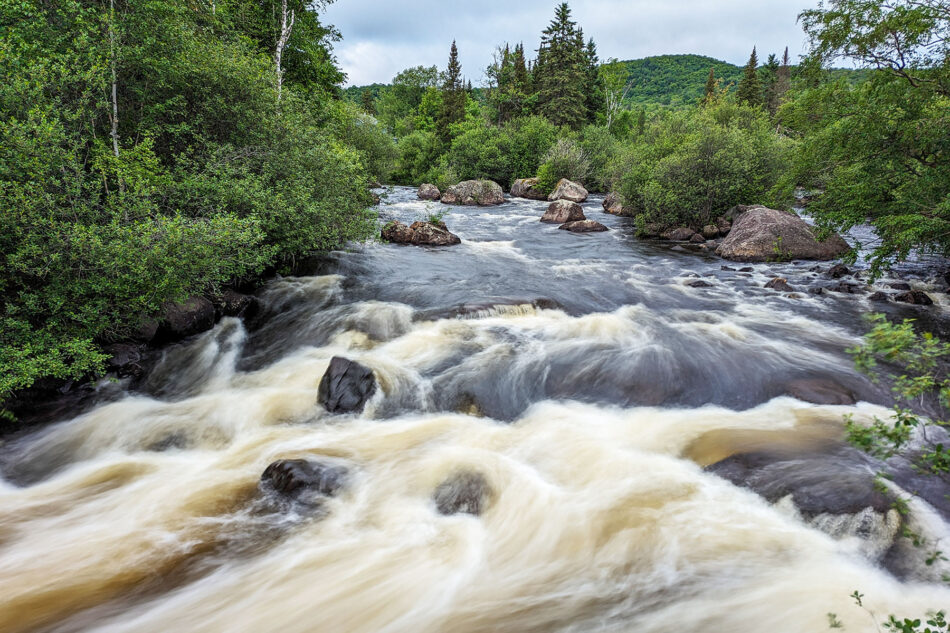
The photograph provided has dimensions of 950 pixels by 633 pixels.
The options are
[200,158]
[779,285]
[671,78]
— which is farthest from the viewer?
[671,78]

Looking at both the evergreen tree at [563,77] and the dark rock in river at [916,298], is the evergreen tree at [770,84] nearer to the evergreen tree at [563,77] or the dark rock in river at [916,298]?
the evergreen tree at [563,77]

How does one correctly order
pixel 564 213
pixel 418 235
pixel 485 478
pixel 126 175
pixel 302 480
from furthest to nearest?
1. pixel 564 213
2. pixel 418 235
3. pixel 126 175
4. pixel 485 478
5. pixel 302 480

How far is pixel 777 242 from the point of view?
15.9 metres

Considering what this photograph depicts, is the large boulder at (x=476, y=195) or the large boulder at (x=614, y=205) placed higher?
the large boulder at (x=476, y=195)

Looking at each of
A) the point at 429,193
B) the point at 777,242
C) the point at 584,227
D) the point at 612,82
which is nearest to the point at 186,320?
the point at 584,227

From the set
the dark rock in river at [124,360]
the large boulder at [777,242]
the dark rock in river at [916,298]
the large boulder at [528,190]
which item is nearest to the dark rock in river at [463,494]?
the dark rock in river at [124,360]

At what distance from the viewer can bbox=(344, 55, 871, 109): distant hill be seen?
117188 mm

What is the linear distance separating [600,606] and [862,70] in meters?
13.7

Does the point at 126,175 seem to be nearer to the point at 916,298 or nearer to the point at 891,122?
the point at 891,122

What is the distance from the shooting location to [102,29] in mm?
7715

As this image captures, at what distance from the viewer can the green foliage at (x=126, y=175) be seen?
19.4 ft

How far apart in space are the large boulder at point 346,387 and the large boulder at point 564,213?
19.1 metres

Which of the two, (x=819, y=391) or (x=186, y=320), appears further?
(x=186, y=320)

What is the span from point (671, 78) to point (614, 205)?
5422 inches
